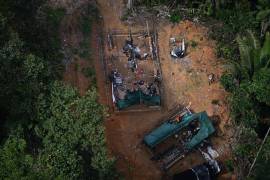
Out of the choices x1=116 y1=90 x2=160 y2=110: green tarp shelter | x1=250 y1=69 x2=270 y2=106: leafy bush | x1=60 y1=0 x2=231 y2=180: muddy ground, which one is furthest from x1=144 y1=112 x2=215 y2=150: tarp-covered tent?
x1=250 y1=69 x2=270 y2=106: leafy bush

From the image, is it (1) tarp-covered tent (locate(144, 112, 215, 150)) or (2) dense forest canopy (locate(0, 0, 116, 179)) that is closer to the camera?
(2) dense forest canopy (locate(0, 0, 116, 179))

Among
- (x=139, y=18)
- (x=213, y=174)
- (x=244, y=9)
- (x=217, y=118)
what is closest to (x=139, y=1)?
(x=139, y=18)

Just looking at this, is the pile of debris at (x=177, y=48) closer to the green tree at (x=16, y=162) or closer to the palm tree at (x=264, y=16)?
the palm tree at (x=264, y=16)

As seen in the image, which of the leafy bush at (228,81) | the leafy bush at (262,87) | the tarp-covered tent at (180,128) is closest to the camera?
the leafy bush at (262,87)

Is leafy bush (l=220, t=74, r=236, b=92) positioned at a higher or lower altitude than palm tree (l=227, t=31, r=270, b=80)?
lower

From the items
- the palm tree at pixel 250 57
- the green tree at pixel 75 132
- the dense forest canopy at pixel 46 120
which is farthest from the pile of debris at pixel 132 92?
the green tree at pixel 75 132

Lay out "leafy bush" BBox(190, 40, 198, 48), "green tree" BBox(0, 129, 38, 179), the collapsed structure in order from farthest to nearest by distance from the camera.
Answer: "leafy bush" BBox(190, 40, 198, 48)
the collapsed structure
"green tree" BBox(0, 129, 38, 179)

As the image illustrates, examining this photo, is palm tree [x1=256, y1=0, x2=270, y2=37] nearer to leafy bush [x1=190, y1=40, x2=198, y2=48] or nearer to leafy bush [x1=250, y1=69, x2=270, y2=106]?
leafy bush [x1=190, y1=40, x2=198, y2=48]
